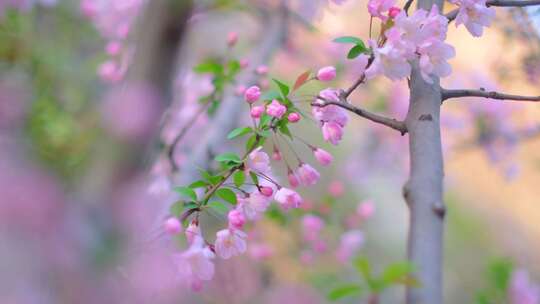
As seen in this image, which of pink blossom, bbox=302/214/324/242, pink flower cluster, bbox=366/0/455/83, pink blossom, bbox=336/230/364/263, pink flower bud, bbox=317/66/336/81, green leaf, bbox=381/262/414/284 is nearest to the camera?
green leaf, bbox=381/262/414/284

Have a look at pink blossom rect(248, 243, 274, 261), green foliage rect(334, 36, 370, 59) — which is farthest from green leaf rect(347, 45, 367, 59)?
pink blossom rect(248, 243, 274, 261)

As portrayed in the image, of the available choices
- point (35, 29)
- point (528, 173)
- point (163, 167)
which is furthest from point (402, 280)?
point (528, 173)

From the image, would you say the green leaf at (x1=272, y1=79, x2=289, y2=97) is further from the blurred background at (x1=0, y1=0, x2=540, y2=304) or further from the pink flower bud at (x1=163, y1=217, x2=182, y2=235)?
the pink flower bud at (x1=163, y1=217, x2=182, y2=235)

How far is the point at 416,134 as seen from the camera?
1.99 ft

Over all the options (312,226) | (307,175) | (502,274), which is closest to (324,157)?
(307,175)

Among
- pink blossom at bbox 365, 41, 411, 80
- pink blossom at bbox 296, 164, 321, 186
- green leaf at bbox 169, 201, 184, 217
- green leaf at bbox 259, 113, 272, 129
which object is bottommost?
green leaf at bbox 169, 201, 184, 217

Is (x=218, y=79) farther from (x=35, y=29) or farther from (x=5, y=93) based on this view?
(x=35, y=29)

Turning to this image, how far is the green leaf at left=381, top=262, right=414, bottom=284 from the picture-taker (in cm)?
51

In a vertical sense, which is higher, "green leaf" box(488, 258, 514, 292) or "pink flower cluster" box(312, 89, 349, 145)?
"green leaf" box(488, 258, 514, 292)

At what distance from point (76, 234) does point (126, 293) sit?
0.08 m

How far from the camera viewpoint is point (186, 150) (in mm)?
1412

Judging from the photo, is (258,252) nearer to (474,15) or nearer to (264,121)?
(264,121)

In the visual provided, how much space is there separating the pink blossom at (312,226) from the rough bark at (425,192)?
0.74m

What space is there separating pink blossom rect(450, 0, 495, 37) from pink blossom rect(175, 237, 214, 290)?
0.41 metres
